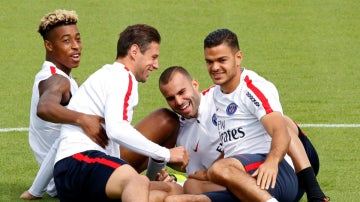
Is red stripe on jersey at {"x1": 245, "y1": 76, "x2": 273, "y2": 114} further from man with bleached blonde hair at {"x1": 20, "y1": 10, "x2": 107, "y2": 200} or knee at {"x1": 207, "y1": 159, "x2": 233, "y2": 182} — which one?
man with bleached blonde hair at {"x1": 20, "y1": 10, "x2": 107, "y2": 200}

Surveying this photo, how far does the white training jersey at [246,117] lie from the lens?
9.20 meters

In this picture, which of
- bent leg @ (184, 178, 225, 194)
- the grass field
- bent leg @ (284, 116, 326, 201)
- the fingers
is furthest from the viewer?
the grass field

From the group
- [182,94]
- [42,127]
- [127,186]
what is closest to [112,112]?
[127,186]

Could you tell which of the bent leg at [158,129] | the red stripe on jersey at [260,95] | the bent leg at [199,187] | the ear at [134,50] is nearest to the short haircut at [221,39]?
the red stripe on jersey at [260,95]

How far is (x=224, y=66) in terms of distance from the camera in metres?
9.44

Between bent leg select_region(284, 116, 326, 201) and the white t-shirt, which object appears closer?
the white t-shirt

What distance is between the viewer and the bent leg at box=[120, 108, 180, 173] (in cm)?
1021

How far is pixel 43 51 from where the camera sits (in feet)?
52.6

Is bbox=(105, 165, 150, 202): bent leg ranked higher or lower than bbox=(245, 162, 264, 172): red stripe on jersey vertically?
lower

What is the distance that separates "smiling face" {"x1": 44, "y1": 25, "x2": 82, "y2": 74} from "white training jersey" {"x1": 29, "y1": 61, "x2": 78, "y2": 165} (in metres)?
0.20

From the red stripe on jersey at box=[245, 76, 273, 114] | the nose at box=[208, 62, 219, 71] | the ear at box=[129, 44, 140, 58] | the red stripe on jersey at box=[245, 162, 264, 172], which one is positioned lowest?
the red stripe on jersey at box=[245, 162, 264, 172]

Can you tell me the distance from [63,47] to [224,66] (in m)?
2.03

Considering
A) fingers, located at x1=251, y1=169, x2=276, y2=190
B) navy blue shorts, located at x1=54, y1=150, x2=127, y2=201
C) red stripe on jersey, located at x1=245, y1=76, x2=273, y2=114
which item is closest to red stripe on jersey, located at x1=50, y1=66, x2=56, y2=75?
navy blue shorts, located at x1=54, y1=150, x2=127, y2=201

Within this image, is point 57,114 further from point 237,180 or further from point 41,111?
point 237,180
